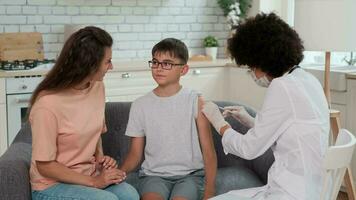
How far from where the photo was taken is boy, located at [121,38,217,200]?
2.34 metres

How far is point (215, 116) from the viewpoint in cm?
224

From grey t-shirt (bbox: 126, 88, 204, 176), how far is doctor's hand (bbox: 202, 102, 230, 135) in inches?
5.0

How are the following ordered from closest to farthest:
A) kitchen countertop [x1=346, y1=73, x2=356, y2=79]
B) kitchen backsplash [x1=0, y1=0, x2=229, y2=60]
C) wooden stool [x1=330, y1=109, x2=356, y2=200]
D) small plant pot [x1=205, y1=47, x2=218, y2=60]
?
wooden stool [x1=330, y1=109, x2=356, y2=200], kitchen countertop [x1=346, y1=73, x2=356, y2=79], kitchen backsplash [x1=0, y1=0, x2=229, y2=60], small plant pot [x1=205, y1=47, x2=218, y2=60]

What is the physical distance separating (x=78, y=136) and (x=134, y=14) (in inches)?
112

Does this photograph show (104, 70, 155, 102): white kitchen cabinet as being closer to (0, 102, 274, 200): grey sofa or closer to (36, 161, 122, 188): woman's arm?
(0, 102, 274, 200): grey sofa

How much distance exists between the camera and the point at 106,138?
2707 mm

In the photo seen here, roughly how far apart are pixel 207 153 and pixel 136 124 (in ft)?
1.21

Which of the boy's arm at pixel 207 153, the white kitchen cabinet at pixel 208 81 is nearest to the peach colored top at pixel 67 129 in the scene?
the boy's arm at pixel 207 153

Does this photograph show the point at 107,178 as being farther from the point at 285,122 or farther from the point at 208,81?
the point at 208,81

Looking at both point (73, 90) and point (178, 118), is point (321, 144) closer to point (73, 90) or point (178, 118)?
point (178, 118)

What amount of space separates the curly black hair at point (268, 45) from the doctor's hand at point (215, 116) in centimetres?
27

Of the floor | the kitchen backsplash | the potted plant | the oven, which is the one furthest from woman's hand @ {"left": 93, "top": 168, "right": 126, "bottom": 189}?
the potted plant

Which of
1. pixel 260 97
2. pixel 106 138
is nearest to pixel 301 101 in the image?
pixel 106 138

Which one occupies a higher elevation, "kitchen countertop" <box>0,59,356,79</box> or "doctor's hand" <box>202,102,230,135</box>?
"kitchen countertop" <box>0,59,356,79</box>
